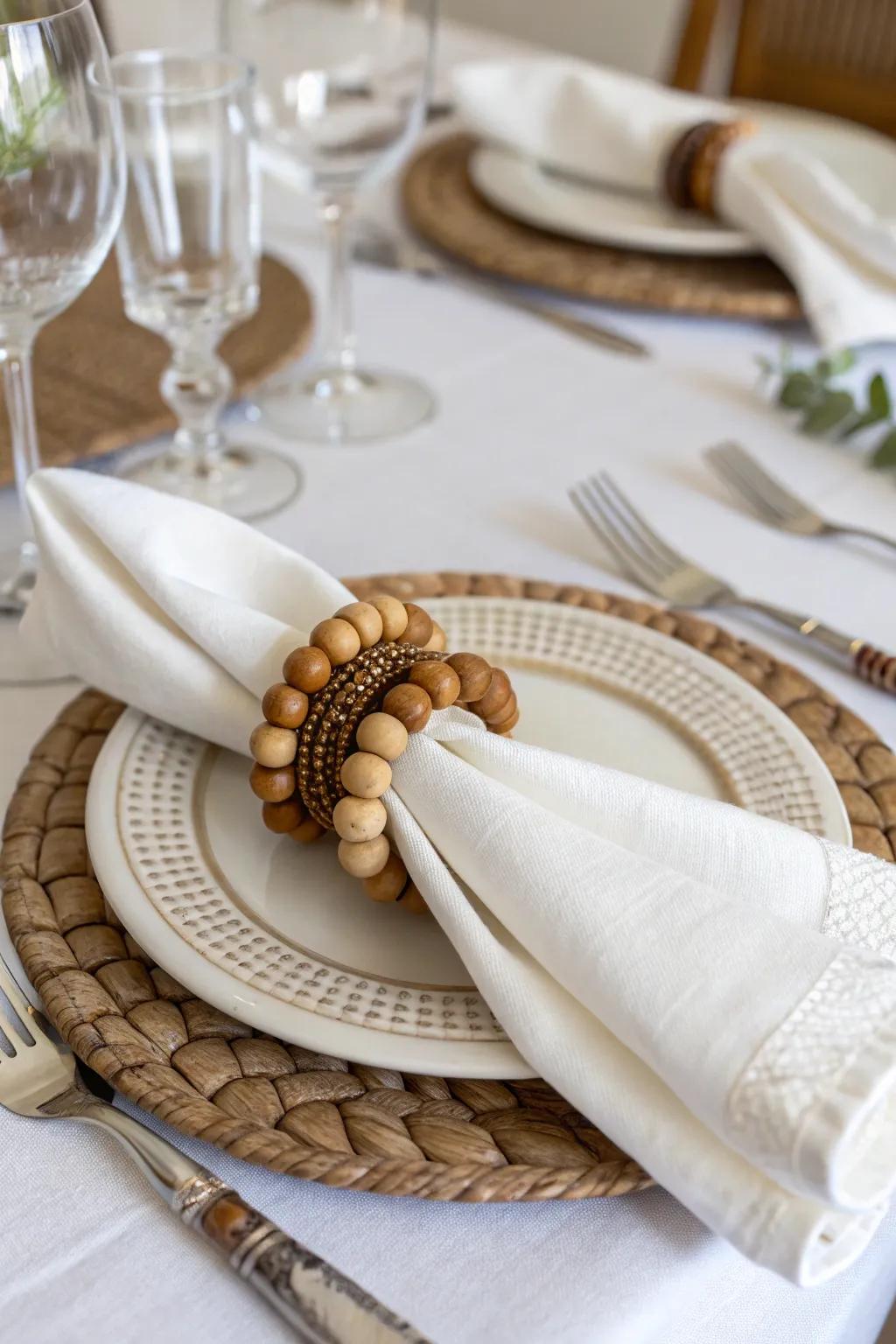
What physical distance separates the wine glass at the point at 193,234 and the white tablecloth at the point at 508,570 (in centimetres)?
7

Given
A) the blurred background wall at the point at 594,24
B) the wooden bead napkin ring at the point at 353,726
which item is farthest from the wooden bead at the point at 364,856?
the blurred background wall at the point at 594,24

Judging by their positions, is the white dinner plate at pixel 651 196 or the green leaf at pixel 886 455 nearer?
the green leaf at pixel 886 455

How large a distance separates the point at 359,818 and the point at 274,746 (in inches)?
1.6

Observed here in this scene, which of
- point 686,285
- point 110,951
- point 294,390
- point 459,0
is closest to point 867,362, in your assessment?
point 686,285

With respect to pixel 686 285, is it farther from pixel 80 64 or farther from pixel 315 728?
pixel 315 728

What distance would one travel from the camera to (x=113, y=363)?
0.89 m

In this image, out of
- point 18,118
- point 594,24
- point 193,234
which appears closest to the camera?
point 18,118

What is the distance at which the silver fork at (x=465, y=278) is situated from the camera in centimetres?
99

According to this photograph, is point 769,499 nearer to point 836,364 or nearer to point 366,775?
point 836,364

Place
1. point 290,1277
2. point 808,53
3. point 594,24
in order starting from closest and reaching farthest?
point 290,1277 < point 808,53 < point 594,24

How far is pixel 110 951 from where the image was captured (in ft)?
1.54

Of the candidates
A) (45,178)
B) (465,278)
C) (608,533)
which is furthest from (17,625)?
(465,278)

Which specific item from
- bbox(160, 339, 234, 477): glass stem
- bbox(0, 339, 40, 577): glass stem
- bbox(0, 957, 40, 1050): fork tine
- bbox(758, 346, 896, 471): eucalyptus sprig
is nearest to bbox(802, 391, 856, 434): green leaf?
bbox(758, 346, 896, 471): eucalyptus sprig

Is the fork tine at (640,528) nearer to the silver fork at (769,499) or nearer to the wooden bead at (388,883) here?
the silver fork at (769,499)
